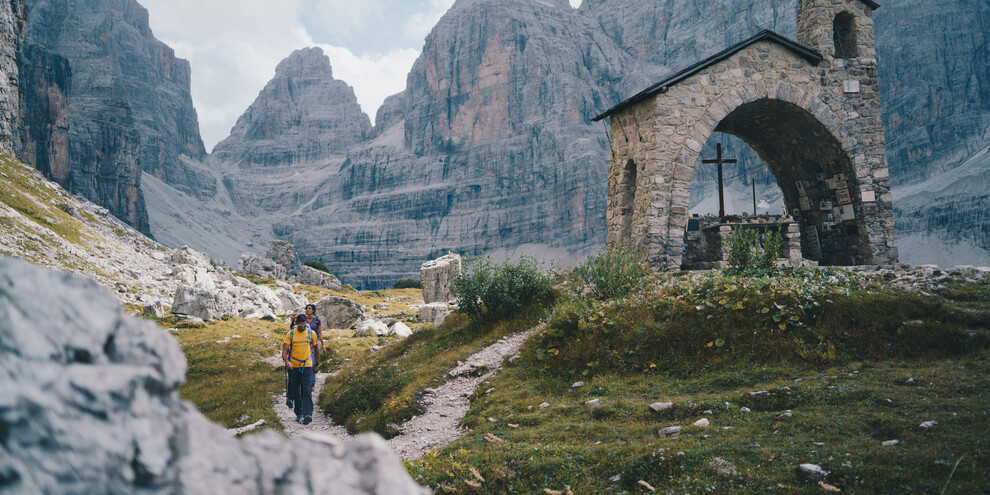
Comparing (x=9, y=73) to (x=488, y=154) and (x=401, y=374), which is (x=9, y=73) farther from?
(x=488, y=154)

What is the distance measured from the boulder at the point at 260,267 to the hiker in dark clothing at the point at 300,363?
67271 mm

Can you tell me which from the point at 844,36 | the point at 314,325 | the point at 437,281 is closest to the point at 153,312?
the point at 437,281

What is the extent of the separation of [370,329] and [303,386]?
1210 centimetres

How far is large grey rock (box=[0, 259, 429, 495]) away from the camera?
1382 mm

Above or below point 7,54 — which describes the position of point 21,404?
below

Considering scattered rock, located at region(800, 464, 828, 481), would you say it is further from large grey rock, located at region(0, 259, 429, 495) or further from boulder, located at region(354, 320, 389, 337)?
boulder, located at region(354, 320, 389, 337)

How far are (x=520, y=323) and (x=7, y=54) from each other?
10550 centimetres

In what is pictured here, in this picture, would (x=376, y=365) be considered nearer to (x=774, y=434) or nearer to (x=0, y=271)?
(x=774, y=434)

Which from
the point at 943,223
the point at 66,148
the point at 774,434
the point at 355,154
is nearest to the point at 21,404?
the point at 774,434

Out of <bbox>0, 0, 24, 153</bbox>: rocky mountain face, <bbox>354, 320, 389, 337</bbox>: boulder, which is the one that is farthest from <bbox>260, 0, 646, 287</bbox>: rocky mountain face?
<bbox>354, 320, 389, 337</bbox>: boulder

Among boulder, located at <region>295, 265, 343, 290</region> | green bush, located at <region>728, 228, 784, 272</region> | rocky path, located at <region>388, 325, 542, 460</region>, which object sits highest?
green bush, located at <region>728, 228, 784, 272</region>

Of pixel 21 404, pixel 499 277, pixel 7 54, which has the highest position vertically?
pixel 7 54

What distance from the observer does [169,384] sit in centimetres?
174

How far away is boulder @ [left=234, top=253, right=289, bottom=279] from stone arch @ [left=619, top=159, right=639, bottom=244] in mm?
64187
